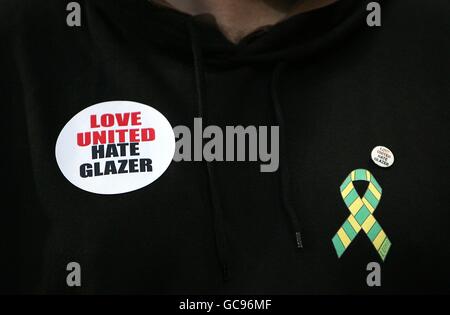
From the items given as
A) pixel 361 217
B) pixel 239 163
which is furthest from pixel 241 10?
pixel 361 217

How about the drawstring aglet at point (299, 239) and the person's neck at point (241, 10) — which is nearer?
the drawstring aglet at point (299, 239)

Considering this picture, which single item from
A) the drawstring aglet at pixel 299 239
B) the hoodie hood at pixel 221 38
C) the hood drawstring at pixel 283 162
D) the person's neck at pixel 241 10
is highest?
the person's neck at pixel 241 10

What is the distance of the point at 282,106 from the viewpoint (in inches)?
40.9

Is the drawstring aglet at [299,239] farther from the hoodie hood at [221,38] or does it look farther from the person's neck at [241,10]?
the person's neck at [241,10]

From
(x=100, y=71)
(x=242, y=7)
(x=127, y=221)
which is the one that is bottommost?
(x=127, y=221)

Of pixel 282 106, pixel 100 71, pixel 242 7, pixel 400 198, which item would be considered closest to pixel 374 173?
pixel 400 198

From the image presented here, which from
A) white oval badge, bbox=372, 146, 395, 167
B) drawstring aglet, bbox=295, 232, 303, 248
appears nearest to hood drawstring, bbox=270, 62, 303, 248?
drawstring aglet, bbox=295, 232, 303, 248

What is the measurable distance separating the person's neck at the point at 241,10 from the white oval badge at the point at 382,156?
0.79 ft

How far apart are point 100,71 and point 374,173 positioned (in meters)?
0.42

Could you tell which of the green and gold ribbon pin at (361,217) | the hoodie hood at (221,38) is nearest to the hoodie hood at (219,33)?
the hoodie hood at (221,38)

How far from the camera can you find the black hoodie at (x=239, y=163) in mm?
957

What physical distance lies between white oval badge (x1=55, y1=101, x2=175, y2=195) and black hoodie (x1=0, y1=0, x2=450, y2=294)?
0.01m

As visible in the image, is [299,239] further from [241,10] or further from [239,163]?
[241,10]

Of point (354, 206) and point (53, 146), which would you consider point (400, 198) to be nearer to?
point (354, 206)
